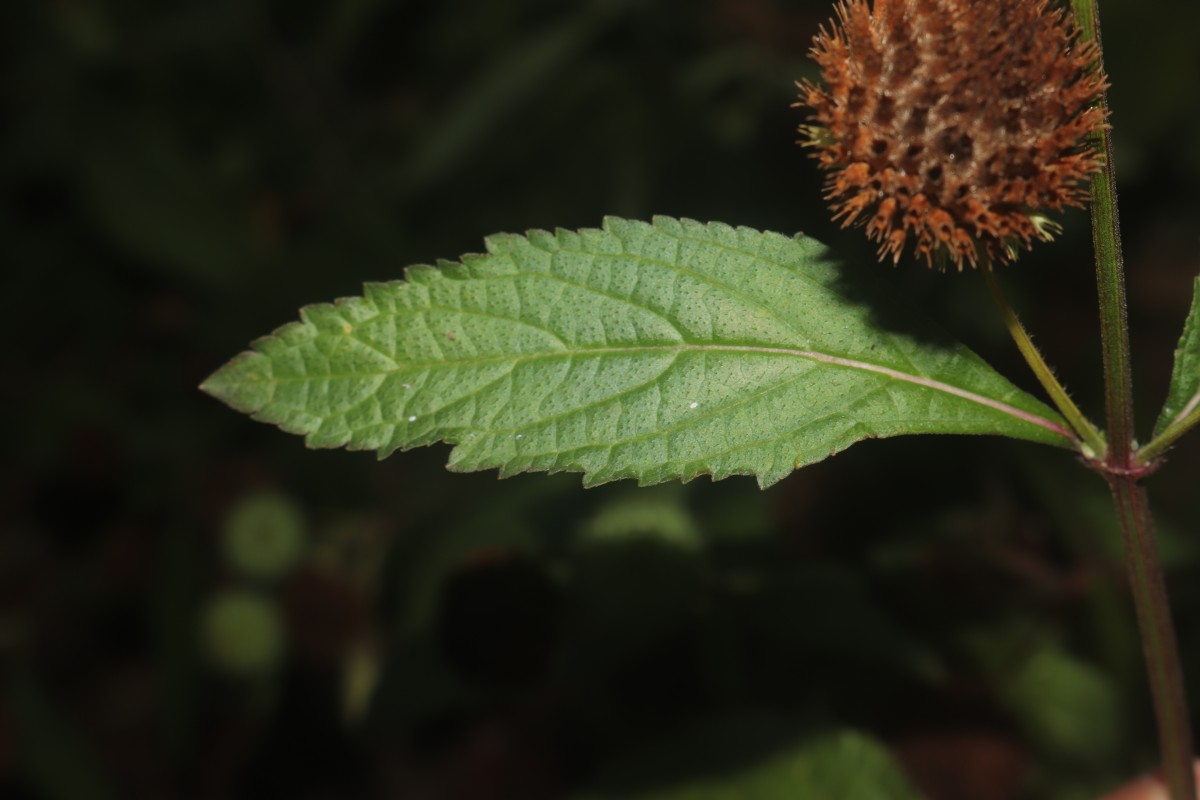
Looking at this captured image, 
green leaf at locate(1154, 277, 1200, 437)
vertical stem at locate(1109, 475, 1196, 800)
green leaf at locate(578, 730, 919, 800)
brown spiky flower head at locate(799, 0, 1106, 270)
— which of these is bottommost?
green leaf at locate(578, 730, 919, 800)

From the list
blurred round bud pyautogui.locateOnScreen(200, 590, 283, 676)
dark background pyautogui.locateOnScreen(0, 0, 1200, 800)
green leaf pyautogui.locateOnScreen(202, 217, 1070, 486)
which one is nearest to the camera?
green leaf pyautogui.locateOnScreen(202, 217, 1070, 486)

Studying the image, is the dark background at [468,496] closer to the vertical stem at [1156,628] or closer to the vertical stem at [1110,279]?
the vertical stem at [1156,628]

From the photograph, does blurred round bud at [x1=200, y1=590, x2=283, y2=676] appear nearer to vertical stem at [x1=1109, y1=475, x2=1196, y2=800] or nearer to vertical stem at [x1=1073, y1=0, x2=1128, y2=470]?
vertical stem at [x1=1109, y1=475, x2=1196, y2=800]

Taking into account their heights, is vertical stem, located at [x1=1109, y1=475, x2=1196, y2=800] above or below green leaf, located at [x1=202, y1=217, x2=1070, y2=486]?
below

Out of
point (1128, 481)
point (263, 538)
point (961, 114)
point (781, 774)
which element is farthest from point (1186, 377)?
point (263, 538)

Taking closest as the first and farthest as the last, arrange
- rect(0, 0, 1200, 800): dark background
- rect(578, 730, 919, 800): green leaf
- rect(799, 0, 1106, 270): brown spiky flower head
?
rect(799, 0, 1106, 270): brown spiky flower head < rect(578, 730, 919, 800): green leaf < rect(0, 0, 1200, 800): dark background

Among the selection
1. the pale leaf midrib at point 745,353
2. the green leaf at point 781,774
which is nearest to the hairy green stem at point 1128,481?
the pale leaf midrib at point 745,353

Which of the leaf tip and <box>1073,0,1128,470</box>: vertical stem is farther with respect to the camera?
the leaf tip

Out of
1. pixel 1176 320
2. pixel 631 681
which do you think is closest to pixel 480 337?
pixel 631 681

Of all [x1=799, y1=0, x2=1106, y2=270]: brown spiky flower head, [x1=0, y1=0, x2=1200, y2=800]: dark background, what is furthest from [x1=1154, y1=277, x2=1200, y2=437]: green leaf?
[x1=0, y1=0, x2=1200, y2=800]: dark background
